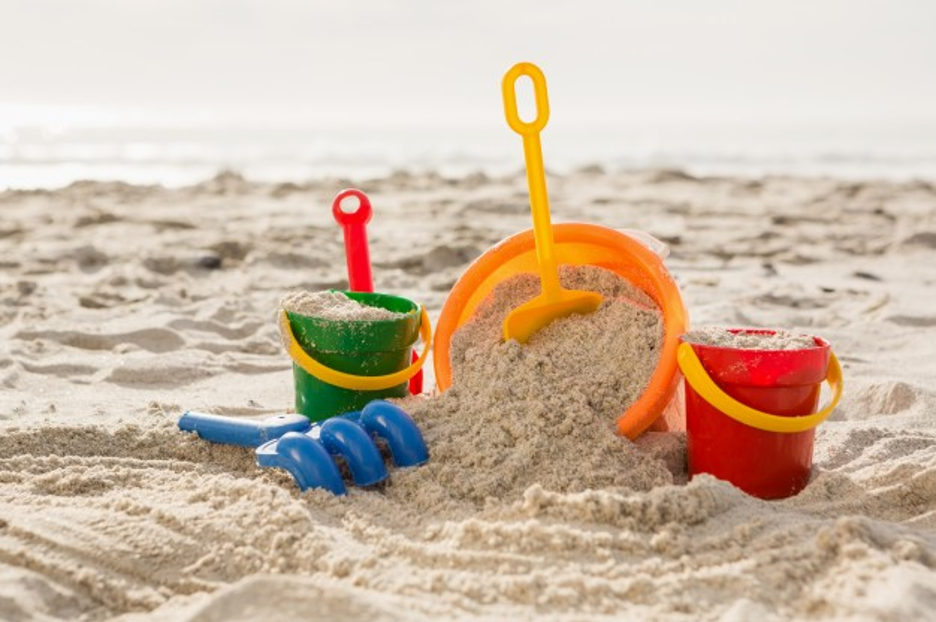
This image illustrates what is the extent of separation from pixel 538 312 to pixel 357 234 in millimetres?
540

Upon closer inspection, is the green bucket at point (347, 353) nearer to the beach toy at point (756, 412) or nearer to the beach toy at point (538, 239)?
the beach toy at point (538, 239)

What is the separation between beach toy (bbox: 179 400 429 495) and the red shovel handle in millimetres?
496

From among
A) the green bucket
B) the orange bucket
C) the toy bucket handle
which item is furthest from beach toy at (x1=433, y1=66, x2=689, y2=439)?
the toy bucket handle

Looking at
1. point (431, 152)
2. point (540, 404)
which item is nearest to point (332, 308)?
point (540, 404)

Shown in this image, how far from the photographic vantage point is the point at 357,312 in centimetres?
218

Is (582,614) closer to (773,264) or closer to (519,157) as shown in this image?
(773,264)

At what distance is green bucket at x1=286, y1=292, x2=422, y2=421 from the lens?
2.12m

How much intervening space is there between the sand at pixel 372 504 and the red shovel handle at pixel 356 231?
403 millimetres

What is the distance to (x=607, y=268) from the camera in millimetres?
2268

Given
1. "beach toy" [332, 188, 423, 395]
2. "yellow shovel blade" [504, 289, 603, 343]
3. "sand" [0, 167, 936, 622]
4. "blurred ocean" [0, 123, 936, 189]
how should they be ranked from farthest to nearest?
"blurred ocean" [0, 123, 936, 189]
"beach toy" [332, 188, 423, 395]
"yellow shovel blade" [504, 289, 603, 343]
"sand" [0, 167, 936, 622]

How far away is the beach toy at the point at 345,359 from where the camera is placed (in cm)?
→ 212

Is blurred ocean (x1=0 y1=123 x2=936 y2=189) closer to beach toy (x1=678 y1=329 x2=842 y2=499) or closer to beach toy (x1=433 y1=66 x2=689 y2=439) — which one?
beach toy (x1=433 y1=66 x2=689 y2=439)

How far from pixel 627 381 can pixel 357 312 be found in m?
0.61

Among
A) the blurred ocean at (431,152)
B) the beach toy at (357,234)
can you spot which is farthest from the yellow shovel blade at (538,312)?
the blurred ocean at (431,152)
